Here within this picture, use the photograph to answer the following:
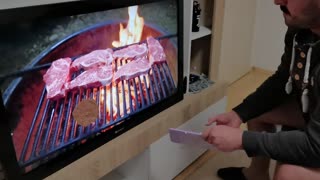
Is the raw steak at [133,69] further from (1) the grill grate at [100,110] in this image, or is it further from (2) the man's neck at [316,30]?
(2) the man's neck at [316,30]

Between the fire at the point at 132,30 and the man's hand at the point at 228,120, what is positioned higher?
the fire at the point at 132,30

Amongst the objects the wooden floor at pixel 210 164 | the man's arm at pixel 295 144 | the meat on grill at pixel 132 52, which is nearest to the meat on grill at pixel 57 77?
the meat on grill at pixel 132 52

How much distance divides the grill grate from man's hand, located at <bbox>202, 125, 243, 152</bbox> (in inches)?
13.7

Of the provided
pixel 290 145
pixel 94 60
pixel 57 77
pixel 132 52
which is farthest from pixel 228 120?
pixel 57 77

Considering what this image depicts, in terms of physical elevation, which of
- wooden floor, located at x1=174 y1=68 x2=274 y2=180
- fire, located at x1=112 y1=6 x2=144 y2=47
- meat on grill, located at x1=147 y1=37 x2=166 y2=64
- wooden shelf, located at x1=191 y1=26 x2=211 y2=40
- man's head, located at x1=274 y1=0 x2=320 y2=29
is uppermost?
man's head, located at x1=274 y1=0 x2=320 y2=29

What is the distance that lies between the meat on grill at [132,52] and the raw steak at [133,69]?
0.02 metres

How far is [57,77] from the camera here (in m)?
1.06

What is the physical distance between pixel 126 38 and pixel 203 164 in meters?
0.86

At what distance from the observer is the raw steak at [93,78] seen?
1.13 metres

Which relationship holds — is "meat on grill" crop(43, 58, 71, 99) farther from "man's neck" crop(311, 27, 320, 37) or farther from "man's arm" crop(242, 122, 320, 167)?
"man's neck" crop(311, 27, 320, 37)

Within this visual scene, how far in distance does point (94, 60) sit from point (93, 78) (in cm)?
6

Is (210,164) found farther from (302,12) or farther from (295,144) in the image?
(302,12)

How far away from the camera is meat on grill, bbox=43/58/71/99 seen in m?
1.04

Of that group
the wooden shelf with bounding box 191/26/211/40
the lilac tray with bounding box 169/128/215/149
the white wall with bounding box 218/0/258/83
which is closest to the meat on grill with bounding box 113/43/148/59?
the lilac tray with bounding box 169/128/215/149
